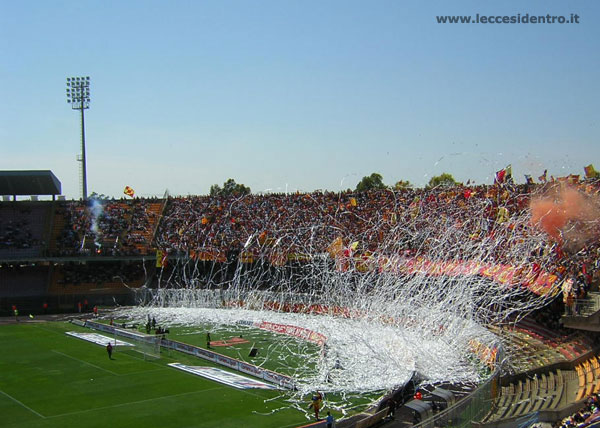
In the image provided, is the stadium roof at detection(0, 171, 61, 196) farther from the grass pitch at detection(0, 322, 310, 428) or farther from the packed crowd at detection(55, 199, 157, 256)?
the grass pitch at detection(0, 322, 310, 428)

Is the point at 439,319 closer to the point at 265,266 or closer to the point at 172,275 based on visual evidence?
the point at 265,266

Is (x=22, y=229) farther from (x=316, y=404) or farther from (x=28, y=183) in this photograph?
(x=316, y=404)

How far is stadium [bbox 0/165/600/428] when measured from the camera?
70.5 ft

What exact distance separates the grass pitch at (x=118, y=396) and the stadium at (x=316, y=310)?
0.11 metres

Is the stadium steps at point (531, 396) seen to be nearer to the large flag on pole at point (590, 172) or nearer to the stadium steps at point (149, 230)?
the large flag on pole at point (590, 172)

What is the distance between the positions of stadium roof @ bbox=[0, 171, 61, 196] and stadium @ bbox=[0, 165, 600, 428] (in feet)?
0.50

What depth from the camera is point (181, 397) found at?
23.1 meters

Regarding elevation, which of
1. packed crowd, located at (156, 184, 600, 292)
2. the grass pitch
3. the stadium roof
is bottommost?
the grass pitch

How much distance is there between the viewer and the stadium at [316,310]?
70.5ft

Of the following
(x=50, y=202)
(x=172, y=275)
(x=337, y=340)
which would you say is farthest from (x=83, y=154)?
(x=337, y=340)

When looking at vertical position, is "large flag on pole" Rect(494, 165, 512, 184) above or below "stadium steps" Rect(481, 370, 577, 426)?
above

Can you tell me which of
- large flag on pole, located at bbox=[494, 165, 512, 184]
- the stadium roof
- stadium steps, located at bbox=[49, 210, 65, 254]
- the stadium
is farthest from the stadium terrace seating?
large flag on pole, located at bbox=[494, 165, 512, 184]

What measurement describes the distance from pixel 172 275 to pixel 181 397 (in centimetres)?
2761

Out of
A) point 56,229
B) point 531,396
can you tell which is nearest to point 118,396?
point 531,396
